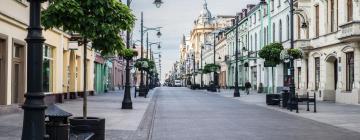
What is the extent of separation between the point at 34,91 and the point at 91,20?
5327mm

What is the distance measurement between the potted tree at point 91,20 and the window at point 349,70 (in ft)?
87.7

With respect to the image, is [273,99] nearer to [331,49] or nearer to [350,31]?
[350,31]

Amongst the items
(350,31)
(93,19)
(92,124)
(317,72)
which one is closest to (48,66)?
(350,31)

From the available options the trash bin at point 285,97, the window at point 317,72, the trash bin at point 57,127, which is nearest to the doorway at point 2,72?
the trash bin at point 57,127

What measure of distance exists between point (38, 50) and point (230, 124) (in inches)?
536

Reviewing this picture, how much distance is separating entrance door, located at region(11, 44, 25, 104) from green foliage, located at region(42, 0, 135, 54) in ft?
39.9

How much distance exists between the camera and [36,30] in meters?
5.48

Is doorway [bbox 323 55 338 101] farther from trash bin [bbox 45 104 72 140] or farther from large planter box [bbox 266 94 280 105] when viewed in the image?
trash bin [bbox 45 104 72 140]

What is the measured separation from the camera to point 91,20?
10.7 m

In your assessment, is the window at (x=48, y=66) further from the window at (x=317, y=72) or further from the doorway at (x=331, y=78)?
the window at (x=317, y=72)

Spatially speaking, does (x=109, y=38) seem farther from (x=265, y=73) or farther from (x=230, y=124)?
(x=265, y=73)

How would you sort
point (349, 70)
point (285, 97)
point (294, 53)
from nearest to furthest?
point (285, 97) → point (294, 53) → point (349, 70)

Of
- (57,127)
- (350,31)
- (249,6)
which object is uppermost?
(249,6)

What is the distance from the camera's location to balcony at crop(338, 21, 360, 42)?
3241 centimetres
